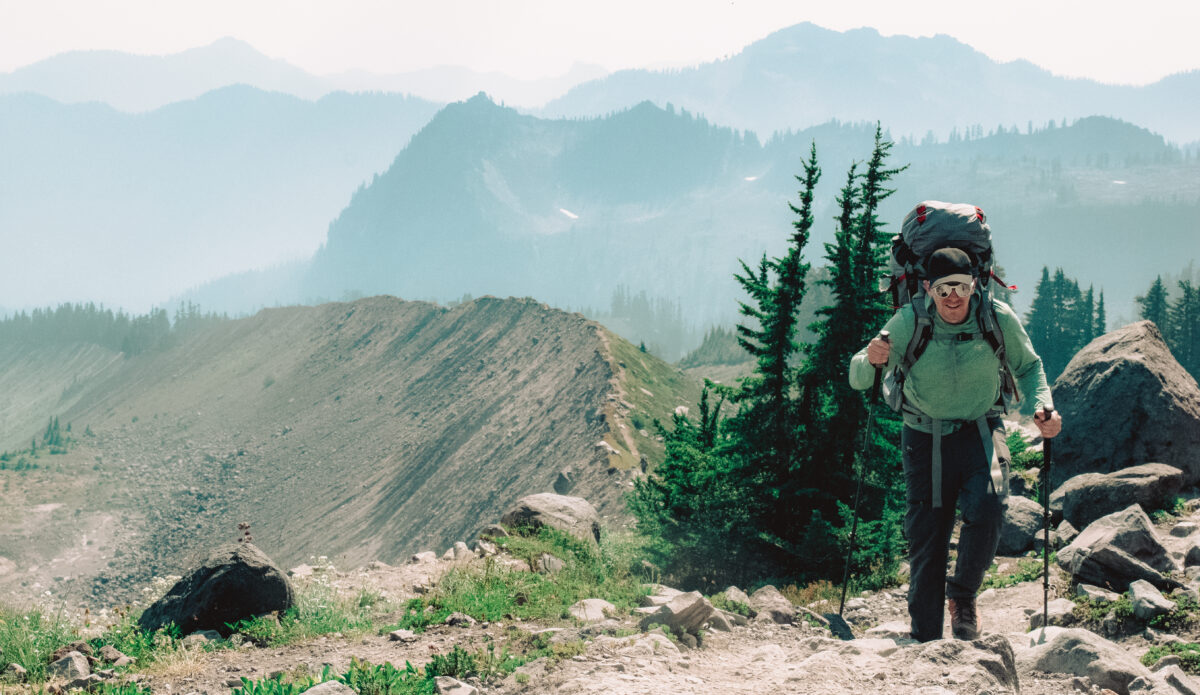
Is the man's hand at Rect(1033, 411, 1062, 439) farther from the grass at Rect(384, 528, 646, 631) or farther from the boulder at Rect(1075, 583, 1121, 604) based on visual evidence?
→ the grass at Rect(384, 528, 646, 631)

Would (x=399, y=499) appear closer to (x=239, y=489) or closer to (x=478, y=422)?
(x=478, y=422)

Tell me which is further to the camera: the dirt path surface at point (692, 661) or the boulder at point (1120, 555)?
the boulder at point (1120, 555)

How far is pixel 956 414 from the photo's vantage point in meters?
5.88

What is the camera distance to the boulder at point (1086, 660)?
4.87 metres

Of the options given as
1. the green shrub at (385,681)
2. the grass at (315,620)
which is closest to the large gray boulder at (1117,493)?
the green shrub at (385,681)

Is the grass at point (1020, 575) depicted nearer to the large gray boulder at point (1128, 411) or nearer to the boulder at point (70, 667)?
the large gray boulder at point (1128, 411)

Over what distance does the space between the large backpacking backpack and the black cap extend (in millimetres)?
142

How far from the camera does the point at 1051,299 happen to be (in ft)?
265

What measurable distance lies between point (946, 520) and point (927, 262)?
209 cm

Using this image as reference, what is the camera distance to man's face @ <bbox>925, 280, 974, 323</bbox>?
567cm

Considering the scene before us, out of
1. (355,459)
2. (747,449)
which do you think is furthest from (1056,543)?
(355,459)

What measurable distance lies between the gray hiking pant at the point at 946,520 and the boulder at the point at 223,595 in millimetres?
6743

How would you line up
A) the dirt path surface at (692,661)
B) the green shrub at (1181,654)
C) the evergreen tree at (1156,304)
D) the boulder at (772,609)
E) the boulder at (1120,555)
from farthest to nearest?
the evergreen tree at (1156,304) < the boulder at (772,609) < the boulder at (1120,555) < the green shrub at (1181,654) < the dirt path surface at (692,661)

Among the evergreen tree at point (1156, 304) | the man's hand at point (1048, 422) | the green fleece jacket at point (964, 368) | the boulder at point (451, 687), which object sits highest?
the green fleece jacket at point (964, 368)
